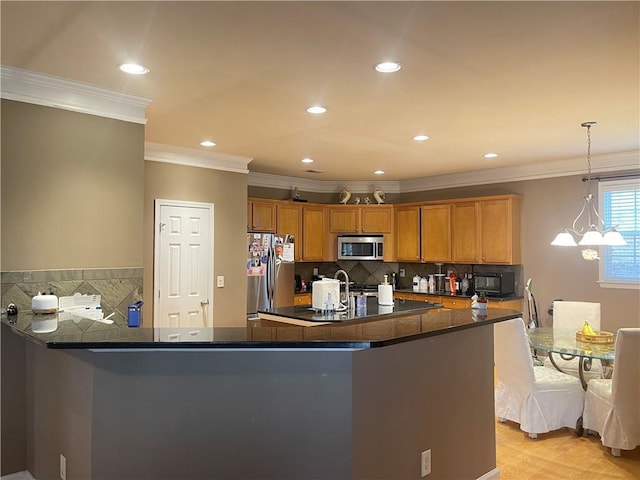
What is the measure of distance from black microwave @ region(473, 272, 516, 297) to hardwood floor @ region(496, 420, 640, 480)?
7.80ft

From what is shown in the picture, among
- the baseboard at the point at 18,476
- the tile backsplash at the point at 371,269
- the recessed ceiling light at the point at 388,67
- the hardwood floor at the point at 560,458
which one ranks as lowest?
the hardwood floor at the point at 560,458

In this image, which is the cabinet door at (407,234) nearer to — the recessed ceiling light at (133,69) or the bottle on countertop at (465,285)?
the bottle on countertop at (465,285)

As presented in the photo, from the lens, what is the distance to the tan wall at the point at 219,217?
16.2 ft

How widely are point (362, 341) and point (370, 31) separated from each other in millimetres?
1498

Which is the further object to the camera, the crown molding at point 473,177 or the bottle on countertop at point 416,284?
the bottle on countertop at point 416,284

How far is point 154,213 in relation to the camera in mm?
4953

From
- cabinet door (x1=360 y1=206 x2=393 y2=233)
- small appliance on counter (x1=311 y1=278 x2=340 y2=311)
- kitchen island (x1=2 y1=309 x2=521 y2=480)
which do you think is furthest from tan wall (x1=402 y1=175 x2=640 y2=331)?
kitchen island (x1=2 y1=309 x2=521 y2=480)

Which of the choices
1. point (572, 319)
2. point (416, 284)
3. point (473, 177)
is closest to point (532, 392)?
point (572, 319)

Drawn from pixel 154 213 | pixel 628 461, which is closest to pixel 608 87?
pixel 628 461

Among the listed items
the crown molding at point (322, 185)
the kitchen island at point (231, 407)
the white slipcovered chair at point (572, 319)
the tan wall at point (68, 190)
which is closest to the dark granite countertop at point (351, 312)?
the white slipcovered chair at point (572, 319)

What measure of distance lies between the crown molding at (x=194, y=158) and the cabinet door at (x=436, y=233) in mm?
2874

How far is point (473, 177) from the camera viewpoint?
681cm

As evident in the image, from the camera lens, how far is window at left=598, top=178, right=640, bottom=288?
5.39 m

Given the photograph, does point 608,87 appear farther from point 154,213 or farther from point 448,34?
point 154,213
